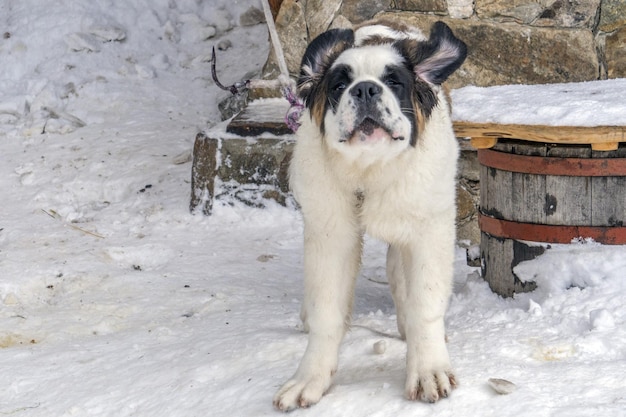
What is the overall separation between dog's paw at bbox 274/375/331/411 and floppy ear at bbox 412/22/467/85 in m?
1.10

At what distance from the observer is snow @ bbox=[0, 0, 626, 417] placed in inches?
130

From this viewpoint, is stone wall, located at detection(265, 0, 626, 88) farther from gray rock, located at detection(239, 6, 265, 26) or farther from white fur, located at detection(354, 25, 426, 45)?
white fur, located at detection(354, 25, 426, 45)

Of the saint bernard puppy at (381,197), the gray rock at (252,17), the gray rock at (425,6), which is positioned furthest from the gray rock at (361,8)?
Answer: the saint bernard puppy at (381,197)

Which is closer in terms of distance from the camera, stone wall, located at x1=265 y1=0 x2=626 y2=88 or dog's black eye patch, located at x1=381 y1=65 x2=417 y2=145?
dog's black eye patch, located at x1=381 y1=65 x2=417 y2=145

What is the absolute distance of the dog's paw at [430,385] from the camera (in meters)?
3.00

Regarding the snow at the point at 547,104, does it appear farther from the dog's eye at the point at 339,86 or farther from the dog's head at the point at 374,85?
the dog's eye at the point at 339,86

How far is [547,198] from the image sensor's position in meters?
3.88

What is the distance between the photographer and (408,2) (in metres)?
5.91

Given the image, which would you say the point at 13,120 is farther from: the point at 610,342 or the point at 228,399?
the point at 610,342

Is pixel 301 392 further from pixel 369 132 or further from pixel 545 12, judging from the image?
pixel 545 12

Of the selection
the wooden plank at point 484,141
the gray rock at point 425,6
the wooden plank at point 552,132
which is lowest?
the wooden plank at point 484,141

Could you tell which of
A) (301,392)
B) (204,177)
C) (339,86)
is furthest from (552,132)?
(204,177)

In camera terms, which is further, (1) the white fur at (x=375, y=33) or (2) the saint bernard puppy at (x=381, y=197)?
(1) the white fur at (x=375, y=33)

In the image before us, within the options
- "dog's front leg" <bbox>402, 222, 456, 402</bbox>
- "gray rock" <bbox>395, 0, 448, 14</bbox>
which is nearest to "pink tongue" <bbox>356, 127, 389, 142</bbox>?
"dog's front leg" <bbox>402, 222, 456, 402</bbox>
